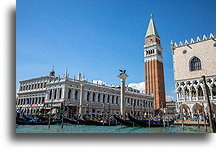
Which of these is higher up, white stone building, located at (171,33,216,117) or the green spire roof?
the green spire roof

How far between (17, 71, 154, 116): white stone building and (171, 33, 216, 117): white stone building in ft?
11.9

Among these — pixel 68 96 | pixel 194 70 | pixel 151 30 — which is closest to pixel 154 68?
pixel 151 30

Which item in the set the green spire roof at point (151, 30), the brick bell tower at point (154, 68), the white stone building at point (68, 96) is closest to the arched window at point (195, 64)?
the white stone building at point (68, 96)

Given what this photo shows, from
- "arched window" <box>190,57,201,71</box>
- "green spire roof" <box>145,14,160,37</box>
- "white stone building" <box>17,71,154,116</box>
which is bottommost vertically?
"white stone building" <box>17,71,154,116</box>

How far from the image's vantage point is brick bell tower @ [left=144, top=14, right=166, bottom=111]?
90.6 feet

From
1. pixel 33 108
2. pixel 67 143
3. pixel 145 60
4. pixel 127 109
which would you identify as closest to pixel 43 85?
pixel 33 108

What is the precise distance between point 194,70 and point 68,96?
11.2 meters

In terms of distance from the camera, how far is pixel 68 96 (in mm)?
17688

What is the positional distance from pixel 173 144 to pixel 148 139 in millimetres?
531

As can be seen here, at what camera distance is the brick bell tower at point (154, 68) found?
2761 centimetres

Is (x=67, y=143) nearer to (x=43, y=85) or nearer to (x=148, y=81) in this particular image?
(x=43, y=85)

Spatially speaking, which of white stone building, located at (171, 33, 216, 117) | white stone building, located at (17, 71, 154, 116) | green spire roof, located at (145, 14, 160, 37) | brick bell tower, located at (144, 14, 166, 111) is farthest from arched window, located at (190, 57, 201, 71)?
green spire roof, located at (145, 14, 160, 37)

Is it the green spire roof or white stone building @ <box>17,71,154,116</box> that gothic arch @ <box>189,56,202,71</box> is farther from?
the green spire roof

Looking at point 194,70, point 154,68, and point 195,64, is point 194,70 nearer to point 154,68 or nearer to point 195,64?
point 195,64
